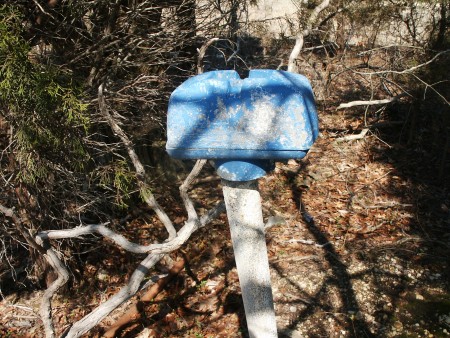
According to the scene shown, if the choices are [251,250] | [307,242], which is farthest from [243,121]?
[307,242]

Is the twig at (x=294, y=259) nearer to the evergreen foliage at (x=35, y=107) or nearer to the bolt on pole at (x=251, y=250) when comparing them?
the evergreen foliage at (x=35, y=107)

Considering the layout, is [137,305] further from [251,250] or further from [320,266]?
[251,250]

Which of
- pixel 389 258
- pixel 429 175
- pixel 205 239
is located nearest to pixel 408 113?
pixel 429 175

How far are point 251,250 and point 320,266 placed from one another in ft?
9.03

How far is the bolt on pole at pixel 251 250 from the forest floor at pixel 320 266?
5.54 ft

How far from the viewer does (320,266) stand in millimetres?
4535

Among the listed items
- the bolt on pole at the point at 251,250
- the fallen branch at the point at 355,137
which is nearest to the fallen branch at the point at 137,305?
the bolt on pole at the point at 251,250

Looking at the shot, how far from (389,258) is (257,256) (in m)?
3.05

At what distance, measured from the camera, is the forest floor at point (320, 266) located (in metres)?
3.93

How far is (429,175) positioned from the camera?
20.6ft

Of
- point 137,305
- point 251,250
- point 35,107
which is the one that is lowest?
point 137,305

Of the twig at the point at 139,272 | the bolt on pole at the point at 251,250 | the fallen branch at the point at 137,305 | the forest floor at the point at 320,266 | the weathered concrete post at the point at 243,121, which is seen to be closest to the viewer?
the weathered concrete post at the point at 243,121

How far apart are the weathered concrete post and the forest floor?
252cm

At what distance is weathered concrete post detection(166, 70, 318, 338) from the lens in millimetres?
1605
